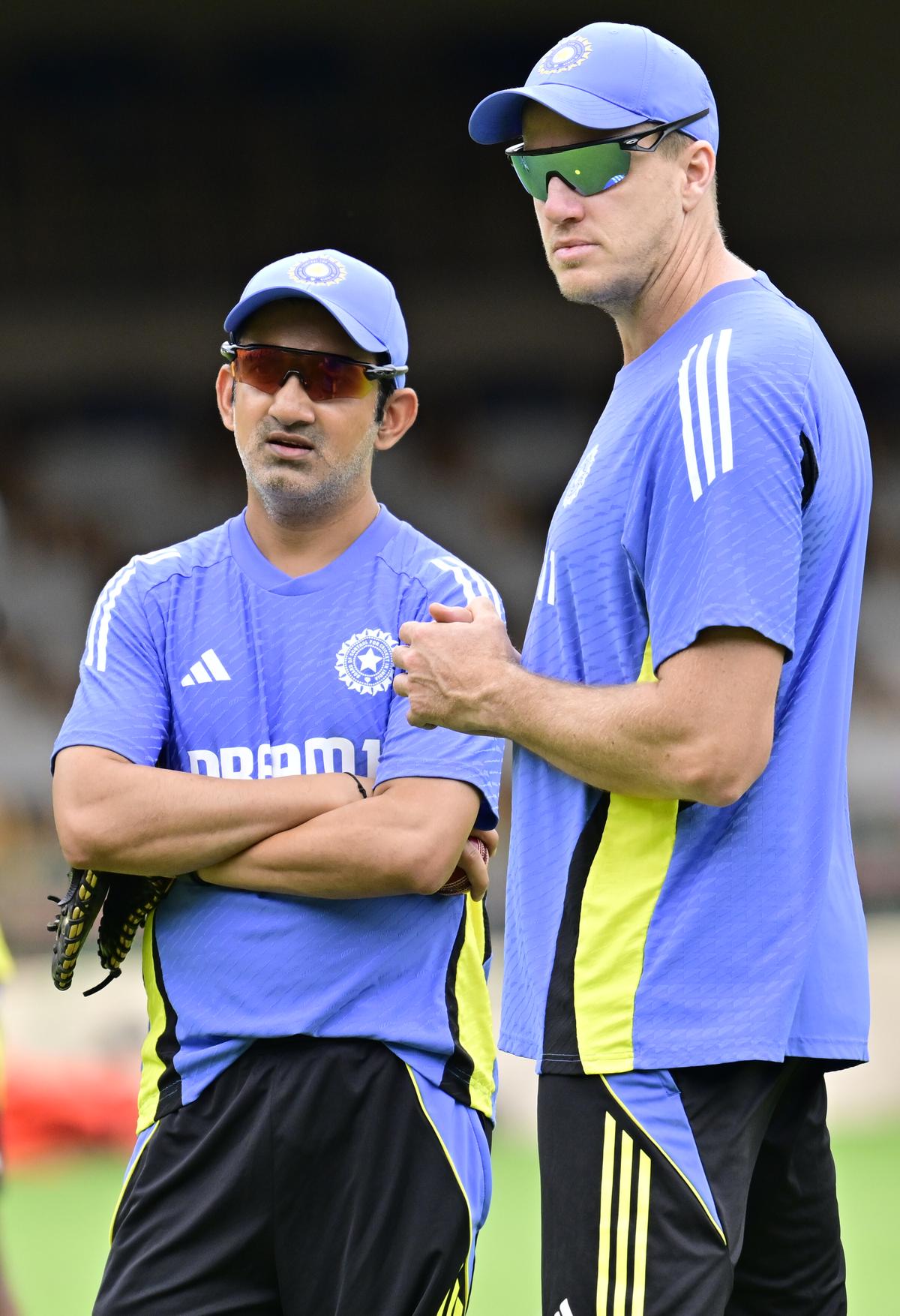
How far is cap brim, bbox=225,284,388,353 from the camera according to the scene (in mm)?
2158

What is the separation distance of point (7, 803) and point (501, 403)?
291 centimetres

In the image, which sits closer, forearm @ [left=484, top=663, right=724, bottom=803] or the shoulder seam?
forearm @ [left=484, top=663, right=724, bottom=803]

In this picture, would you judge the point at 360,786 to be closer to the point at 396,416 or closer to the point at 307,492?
the point at 307,492

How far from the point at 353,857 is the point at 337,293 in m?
0.79

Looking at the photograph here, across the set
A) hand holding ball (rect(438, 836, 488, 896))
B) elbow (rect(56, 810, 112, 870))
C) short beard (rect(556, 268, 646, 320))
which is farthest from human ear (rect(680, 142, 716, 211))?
elbow (rect(56, 810, 112, 870))

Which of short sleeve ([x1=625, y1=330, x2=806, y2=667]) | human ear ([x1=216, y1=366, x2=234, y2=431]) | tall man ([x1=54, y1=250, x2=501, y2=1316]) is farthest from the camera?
human ear ([x1=216, y1=366, x2=234, y2=431])

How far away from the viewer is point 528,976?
1717mm

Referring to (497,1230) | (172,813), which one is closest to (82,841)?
(172,813)

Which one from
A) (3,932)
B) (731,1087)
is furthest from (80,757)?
(3,932)

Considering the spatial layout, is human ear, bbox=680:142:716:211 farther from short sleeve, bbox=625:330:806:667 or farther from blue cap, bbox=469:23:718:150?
short sleeve, bbox=625:330:806:667

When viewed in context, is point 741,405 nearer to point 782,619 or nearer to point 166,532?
point 782,619

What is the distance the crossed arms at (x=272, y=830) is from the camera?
1968 mm

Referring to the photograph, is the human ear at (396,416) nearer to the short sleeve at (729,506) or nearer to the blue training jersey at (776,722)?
the blue training jersey at (776,722)

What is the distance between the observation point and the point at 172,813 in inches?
78.4
